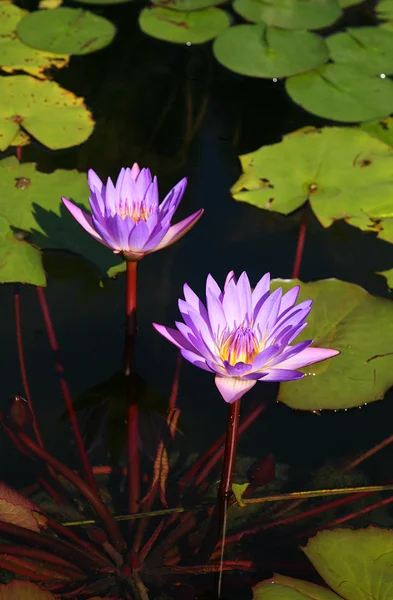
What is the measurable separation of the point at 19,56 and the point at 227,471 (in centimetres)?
281

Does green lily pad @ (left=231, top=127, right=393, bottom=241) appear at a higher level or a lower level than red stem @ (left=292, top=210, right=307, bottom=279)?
higher

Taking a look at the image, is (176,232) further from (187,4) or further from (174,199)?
Answer: (187,4)

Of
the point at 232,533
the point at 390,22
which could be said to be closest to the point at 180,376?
the point at 232,533

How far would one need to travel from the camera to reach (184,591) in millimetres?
1980

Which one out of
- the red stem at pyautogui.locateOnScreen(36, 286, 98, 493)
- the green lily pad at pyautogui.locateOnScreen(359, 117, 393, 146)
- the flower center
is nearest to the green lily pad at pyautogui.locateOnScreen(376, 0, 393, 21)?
the green lily pad at pyautogui.locateOnScreen(359, 117, 393, 146)

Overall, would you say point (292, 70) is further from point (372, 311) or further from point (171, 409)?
point (171, 409)

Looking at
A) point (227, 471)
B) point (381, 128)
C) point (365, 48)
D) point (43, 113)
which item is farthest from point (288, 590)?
point (365, 48)

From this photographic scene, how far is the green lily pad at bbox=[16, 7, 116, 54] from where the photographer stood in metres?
4.03

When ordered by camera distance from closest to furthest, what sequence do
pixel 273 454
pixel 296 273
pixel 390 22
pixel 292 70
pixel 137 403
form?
1. pixel 273 454
2. pixel 137 403
3. pixel 296 273
4. pixel 292 70
5. pixel 390 22

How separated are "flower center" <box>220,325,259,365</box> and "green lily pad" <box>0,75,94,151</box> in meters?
1.84

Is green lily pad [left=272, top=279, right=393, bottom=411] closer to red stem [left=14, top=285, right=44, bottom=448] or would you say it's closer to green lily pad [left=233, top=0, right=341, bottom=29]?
red stem [left=14, top=285, right=44, bottom=448]

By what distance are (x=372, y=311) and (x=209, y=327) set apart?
849 millimetres

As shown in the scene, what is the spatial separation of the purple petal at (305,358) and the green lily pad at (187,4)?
2.96 meters

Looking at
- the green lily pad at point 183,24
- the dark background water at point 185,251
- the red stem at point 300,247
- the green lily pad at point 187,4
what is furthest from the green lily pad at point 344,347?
the green lily pad at point 187,4
